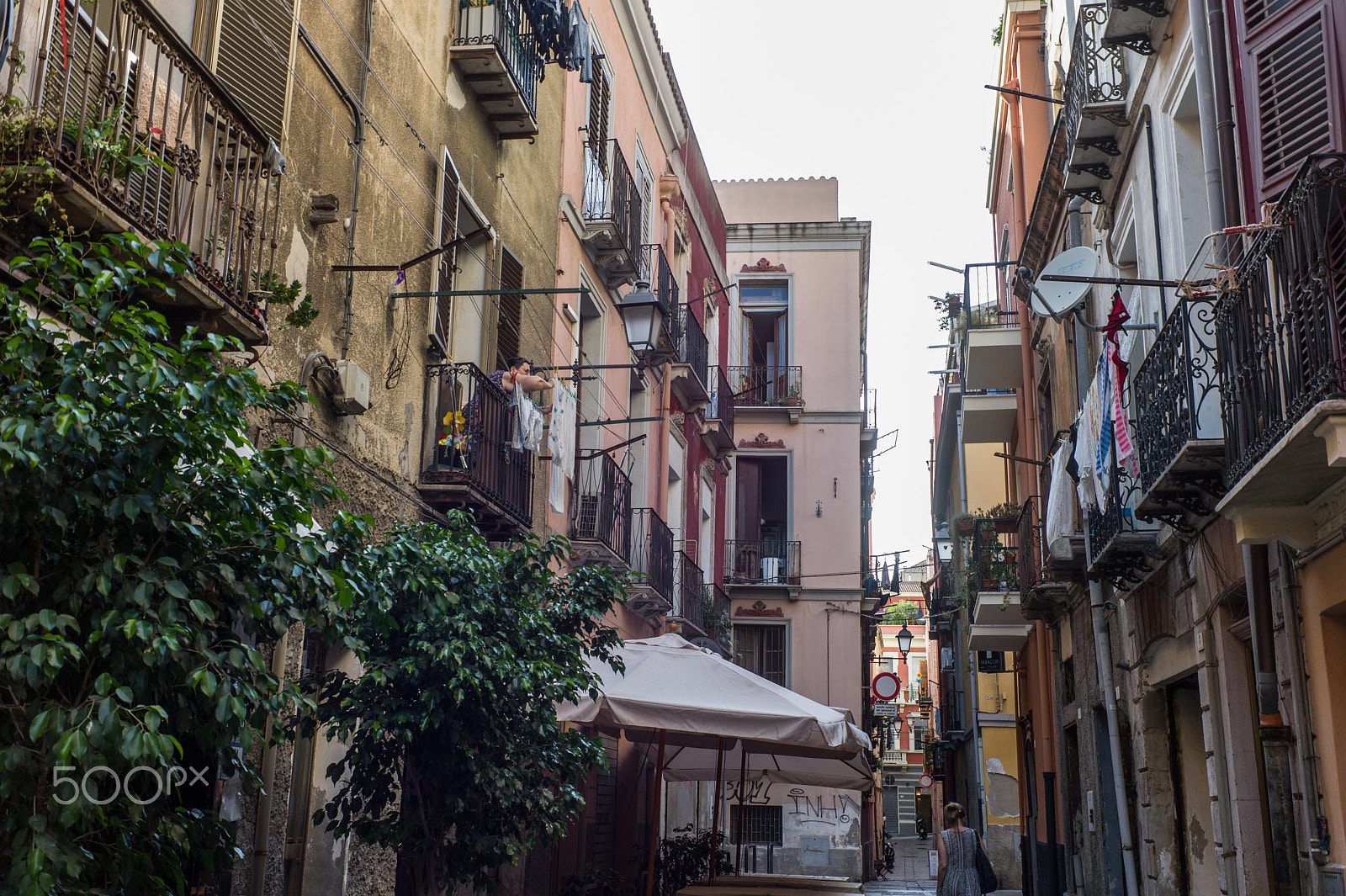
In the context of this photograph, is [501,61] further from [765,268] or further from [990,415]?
[765,268]

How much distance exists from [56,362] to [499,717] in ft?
12.2

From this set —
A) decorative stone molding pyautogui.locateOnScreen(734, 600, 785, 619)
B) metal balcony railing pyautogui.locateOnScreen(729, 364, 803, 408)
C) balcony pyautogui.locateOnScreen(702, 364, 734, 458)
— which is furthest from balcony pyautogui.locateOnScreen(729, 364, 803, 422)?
decorative stone molding pyautogui.locateOnScreen(734, 600, 785, 619)

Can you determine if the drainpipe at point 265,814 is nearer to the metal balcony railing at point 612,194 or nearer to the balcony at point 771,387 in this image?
the metal balcony railing at point 612,194

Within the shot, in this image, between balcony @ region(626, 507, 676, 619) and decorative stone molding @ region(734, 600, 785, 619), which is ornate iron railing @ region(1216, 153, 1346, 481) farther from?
decorative stone molding @ region(734, 600, 785, 619)

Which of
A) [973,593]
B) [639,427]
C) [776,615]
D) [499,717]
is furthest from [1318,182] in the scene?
[776,615]

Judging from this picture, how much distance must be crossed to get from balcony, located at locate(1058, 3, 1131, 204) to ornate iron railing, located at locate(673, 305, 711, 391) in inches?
323

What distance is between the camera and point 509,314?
12453mm

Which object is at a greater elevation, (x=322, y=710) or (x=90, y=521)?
(x=90, y=521)

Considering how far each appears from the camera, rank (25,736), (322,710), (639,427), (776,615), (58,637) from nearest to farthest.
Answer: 1. (58,637)
2. (25,736)
3. (322,710)
4. (639,427)
5. (776,615)

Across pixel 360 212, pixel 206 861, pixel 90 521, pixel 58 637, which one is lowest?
pixel 206 861

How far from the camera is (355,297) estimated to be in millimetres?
8711

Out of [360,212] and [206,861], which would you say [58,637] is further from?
[360,212]

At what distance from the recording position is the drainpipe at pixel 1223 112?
24.8 feet

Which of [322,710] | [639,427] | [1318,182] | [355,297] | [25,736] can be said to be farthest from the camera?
[639,427]
